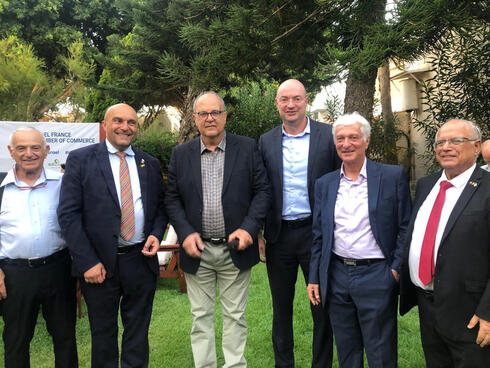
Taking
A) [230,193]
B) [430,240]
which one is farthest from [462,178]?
[230,193]

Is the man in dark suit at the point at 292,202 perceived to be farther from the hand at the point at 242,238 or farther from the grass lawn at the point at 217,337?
the grass lawn at the point at 217,337

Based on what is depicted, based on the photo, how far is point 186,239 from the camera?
265 cm

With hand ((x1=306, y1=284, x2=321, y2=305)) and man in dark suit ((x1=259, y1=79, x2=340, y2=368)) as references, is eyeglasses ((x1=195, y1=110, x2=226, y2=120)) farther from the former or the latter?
hand ((x1=306, y1=284, x2=321, y2=305))

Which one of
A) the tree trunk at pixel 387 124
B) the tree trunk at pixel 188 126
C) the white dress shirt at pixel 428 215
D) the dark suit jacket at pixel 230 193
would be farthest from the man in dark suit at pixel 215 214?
the tree trunk at pixel 387 124

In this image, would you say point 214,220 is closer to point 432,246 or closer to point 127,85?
point 432,246

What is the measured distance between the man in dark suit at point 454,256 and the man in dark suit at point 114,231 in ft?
5.38

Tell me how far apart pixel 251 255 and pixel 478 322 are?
4.63 feet

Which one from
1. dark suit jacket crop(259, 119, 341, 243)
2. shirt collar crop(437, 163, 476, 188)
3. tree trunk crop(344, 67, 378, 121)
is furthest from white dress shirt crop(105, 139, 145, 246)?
tree trunk crop(344, 67, 378, 121)

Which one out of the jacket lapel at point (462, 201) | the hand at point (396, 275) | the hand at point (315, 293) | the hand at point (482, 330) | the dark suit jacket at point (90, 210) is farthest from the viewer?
the hand at point (315, 293)

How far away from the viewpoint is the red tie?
210cm

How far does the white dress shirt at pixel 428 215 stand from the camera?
2076 mm

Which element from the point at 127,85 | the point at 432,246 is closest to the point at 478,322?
the point at 432,246

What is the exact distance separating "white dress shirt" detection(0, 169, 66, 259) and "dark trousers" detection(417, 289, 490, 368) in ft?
7.37

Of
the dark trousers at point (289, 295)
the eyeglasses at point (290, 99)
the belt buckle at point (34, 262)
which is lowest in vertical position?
the dark trousers at point (289, 295)
